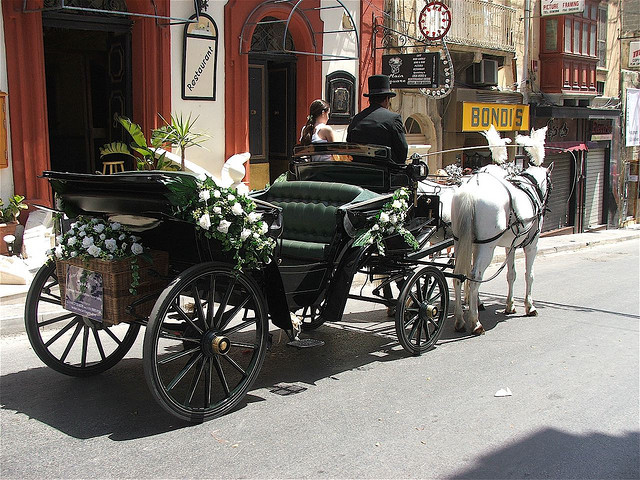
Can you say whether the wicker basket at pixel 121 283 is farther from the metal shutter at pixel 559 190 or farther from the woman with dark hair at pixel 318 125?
the metal shutter at pixel 559 190

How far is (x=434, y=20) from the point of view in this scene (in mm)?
15227

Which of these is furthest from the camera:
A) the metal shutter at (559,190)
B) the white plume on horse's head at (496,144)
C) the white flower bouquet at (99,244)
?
the metal shutter at (559,190)

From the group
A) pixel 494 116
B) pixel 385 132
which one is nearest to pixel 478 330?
pixel 385 132

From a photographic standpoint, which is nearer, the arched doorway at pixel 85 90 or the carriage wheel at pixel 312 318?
the carriage wheel at pixel 312 318

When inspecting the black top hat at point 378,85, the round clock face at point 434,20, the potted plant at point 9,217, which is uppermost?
the round clock face at point 434,20

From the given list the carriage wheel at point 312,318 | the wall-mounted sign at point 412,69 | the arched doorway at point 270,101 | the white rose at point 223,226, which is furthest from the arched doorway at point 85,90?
the white rose at point 223,226

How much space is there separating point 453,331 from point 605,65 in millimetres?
18714

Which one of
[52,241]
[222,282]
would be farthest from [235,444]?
[52,241]

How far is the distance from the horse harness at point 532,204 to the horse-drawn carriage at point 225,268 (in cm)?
132

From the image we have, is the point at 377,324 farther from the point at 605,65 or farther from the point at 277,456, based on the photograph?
the point at 605,65

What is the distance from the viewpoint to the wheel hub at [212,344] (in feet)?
15.9

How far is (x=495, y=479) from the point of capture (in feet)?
14.1

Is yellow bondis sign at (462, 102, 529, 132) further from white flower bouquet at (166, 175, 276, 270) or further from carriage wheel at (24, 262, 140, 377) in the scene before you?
white flower bouquet at (166, 175, 276, 270)

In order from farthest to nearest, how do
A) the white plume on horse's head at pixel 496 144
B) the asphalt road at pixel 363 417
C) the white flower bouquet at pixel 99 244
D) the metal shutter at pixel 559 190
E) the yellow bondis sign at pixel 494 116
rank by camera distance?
the metal shutter at pixel 559 190 < the yellow bondis sign at pixel 494 116 < the white plume on horse's head at pixel 496 144 < the white flower bouquet at pixel 99 244 < the asphalt road at pixel 363 417
